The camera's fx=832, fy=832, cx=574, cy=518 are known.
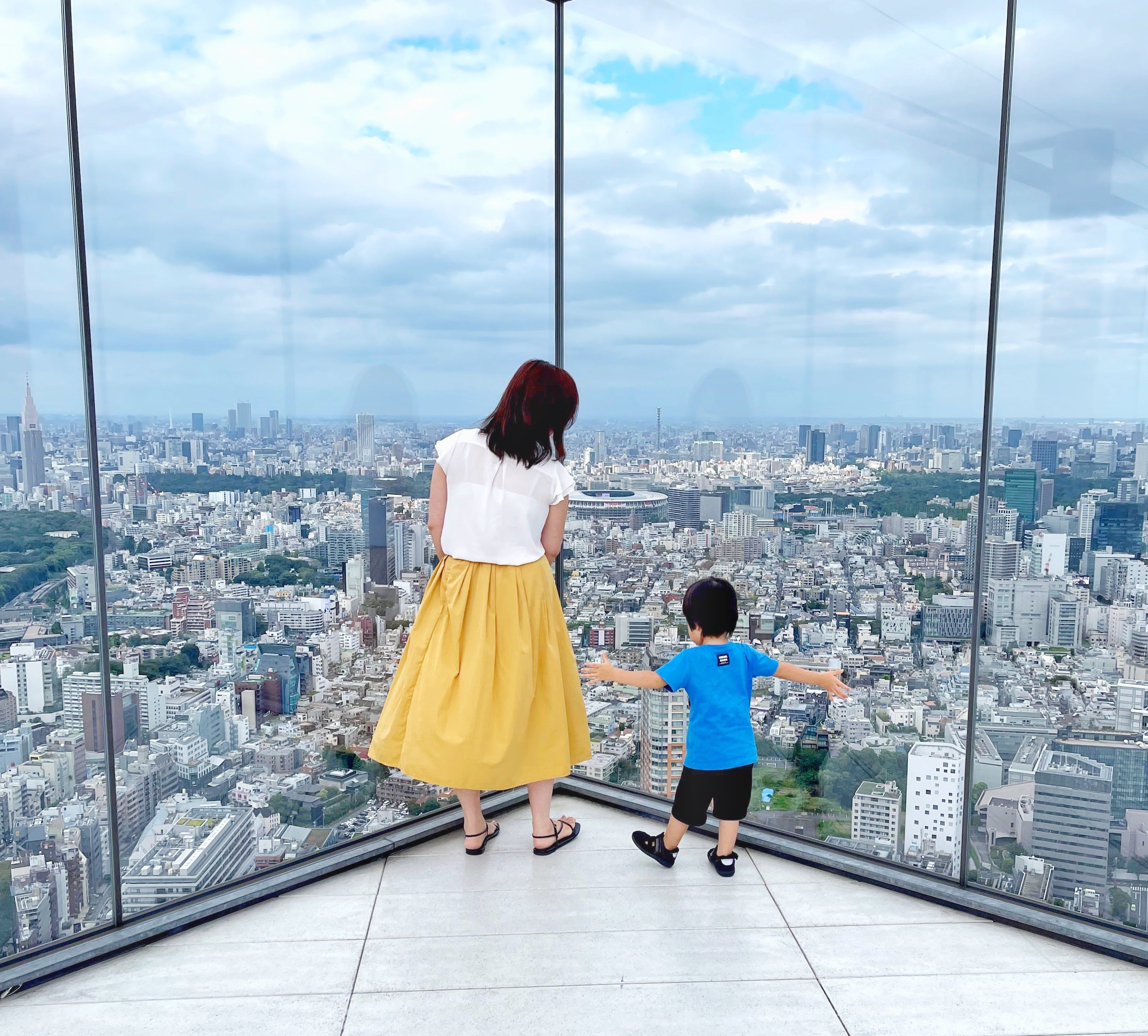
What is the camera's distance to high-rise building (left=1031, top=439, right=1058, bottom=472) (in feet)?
6.68

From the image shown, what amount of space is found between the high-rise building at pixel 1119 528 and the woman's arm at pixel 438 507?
162 centimetres

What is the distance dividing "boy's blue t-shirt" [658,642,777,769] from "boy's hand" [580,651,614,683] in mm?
137

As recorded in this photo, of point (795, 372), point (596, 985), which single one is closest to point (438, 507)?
point (795, 372)

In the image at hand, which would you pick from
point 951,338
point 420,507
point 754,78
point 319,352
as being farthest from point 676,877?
point 754,78

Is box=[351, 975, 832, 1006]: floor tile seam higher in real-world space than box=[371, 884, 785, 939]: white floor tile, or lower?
higher

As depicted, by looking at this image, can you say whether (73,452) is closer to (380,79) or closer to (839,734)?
(380,79)

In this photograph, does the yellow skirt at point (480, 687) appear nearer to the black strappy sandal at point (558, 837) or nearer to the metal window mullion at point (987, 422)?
the black strappy sandal at point (558, 837)

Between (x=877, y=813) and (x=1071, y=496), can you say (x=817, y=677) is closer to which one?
(x=877, y=813)

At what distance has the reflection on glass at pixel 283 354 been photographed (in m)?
1.98

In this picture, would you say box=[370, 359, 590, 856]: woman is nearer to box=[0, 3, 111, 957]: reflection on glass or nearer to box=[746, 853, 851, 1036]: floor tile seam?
box=[746, 853, 851, 1036]: floor tile seam

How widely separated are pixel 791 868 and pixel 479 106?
2.51 m

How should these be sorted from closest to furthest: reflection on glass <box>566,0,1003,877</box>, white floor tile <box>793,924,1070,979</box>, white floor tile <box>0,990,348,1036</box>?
white floor tile <box>0,990,348,1036</box> → white floor tile <box>793,924,1070,979</box> → reflection on glass <box>566,0,1003,877</box>

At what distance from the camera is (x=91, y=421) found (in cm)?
189

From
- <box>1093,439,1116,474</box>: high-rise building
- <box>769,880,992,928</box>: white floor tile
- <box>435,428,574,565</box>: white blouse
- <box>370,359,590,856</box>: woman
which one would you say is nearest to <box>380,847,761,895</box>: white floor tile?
<box>769,880,992,928</box>: white floor tile
